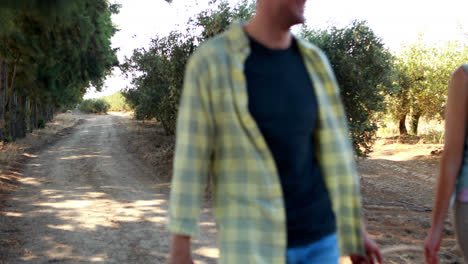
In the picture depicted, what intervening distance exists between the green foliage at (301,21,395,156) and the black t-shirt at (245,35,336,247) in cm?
911

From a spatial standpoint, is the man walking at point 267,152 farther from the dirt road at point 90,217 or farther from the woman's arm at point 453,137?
the dirt road at point 90,217

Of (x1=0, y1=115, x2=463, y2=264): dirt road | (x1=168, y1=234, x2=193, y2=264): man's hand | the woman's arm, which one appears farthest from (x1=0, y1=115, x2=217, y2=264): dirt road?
(x1=168, y1=234, x2=193, y2=264): man's hand

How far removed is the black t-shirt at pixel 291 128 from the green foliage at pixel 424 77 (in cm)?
2159

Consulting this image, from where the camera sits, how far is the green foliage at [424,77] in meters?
21.6

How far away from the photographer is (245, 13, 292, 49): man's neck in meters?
1.53

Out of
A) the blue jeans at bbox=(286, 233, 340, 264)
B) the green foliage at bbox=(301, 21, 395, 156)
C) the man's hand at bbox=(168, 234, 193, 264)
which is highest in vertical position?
the green foliage at bbox=(301, 21, 395, 156)

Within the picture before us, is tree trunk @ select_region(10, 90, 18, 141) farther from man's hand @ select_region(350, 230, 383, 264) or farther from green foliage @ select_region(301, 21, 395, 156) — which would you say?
man's hand @ select_region(350, 230, 383, 264)

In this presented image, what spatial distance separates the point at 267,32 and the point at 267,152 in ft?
1.71

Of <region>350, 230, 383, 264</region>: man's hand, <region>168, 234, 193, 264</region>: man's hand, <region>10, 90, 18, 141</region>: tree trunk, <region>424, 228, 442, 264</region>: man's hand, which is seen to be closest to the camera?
<region>168, 234, 193, 264</region>: man's hand

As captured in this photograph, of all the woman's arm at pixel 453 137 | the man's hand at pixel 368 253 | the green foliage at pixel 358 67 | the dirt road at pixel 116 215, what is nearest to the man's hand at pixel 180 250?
the man's hand at pixel 368 253

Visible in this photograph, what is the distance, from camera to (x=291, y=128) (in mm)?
1421

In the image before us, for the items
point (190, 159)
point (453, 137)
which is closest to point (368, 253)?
point (453, 137)

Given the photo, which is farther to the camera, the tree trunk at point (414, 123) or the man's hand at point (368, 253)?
the tree trunk at point (414, 123)

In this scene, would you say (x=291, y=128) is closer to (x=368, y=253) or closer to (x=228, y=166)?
(x=228, y=166)
